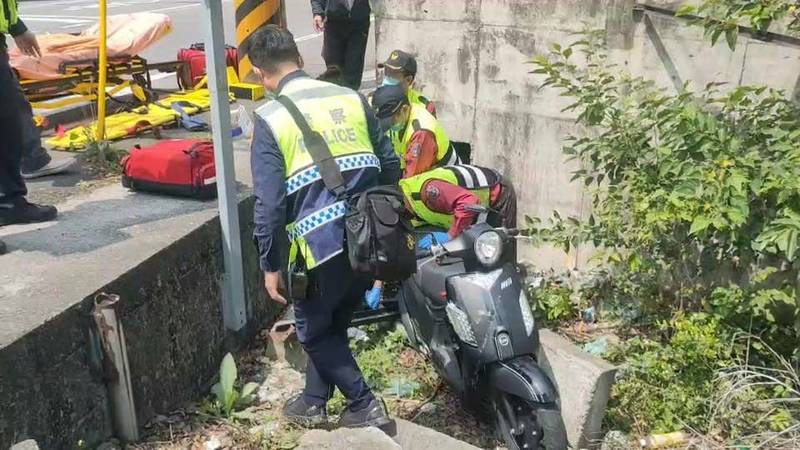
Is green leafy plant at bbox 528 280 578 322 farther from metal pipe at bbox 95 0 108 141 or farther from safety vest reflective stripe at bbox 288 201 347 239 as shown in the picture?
metal pipe at bbox 95 0 108 141

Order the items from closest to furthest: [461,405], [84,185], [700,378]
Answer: [700,378]
[461,405]
[84,185]

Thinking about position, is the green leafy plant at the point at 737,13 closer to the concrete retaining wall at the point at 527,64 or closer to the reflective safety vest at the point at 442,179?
the concrete retaining wall at the point at 527,64

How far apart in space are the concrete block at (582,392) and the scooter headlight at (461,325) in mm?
350

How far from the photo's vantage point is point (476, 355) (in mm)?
3221

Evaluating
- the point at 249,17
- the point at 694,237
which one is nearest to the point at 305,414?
the point at 694,237

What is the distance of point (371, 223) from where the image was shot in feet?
10.0

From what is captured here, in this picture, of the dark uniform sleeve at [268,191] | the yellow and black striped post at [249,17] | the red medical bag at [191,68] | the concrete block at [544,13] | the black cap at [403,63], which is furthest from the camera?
the red medical bag at [191,68]

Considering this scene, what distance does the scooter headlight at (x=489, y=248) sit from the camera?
3.25 m

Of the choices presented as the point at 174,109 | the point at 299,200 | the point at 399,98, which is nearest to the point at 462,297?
the point at 299,200

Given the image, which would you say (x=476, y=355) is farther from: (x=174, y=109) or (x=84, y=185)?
(x=174, y=109)

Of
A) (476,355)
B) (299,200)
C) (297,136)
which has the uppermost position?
(297,136)

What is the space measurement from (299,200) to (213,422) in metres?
1.30

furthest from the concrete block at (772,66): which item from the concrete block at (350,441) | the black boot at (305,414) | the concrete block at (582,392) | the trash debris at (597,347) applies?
the black boot at (305,414)

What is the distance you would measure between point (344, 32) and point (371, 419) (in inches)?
170
